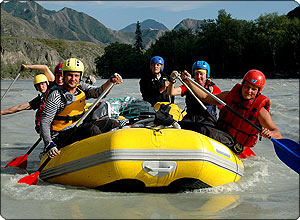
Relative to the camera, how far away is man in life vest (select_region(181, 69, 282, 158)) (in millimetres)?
3811

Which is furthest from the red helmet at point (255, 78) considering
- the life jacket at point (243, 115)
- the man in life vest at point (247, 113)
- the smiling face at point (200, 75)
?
the smiling face at point (200, 75)

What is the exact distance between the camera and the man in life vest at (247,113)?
12.5 ft

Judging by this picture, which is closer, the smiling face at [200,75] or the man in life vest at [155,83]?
the smiling face at [200,75]

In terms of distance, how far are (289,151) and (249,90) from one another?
747 millimetres

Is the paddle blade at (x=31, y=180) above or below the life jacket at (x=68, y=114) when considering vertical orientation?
below

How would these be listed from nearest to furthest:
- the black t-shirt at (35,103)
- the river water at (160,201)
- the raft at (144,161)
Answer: the river water at (160,201) < the raft at (144,161) < the black t-shirt at (35,103)

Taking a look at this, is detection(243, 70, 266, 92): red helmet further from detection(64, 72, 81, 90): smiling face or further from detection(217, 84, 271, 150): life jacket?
detection(64, 72, 81, 90): smiling face

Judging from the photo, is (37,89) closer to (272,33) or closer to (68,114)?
(68,114)

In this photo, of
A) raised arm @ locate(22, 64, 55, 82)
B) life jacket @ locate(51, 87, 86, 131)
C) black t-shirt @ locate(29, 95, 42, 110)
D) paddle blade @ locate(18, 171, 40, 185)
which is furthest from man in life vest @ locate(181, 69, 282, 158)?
raised arm @ locate(22, 64, 55, 82)

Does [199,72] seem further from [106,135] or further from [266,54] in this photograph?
[266,54]

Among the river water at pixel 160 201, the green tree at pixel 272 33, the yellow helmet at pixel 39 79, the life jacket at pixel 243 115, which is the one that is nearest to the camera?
the river water at pixel 160 201

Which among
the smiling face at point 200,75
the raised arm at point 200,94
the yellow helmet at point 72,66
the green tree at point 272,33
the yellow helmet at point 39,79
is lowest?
the green tree at point 272,33

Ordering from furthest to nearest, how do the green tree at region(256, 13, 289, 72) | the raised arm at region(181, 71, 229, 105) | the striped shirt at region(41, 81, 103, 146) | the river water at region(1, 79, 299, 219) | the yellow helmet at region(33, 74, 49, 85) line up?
the green tree at region(256, 13, 289, 72) < the yellow helmet at region(33, 74, 49, 85) < the raised arm at region(181, 71, 229, 105) < the striped shirt at region(41, 81, 103, 146) < the river water at region(1, 79, 299, 219)

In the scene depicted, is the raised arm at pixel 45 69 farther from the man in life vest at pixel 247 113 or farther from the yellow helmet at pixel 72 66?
the man in life vest at pixel 247 113
